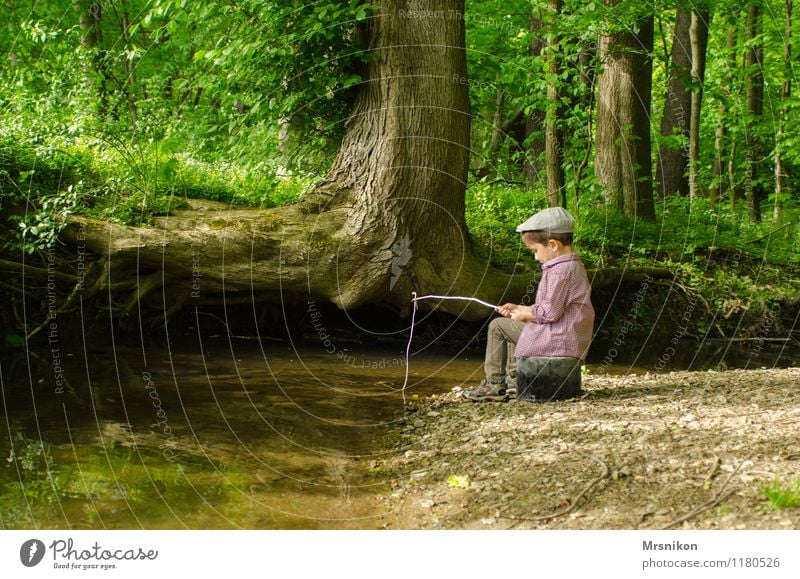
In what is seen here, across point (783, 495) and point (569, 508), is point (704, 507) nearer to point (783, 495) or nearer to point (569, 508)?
point (783, 495)

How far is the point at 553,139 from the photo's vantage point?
11547 millimetres

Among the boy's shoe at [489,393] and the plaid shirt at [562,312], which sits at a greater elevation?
the plaid shirt at [562,312]

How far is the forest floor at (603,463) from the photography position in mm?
3838

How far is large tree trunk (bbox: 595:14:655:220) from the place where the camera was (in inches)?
481

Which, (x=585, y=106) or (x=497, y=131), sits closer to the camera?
(x=585, y=106)

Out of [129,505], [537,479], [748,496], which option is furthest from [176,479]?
[748,496]

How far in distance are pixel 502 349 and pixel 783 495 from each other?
3.57 m

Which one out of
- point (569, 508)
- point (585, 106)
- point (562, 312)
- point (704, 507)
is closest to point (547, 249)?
point (562, 312)

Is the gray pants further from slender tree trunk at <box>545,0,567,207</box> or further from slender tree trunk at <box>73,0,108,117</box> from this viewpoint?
slender tree trunk at <box>73,0,108,117</box>

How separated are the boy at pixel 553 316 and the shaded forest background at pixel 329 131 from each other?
3395 millimetres

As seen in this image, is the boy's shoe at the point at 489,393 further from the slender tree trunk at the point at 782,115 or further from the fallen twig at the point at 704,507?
the slender tree trunk at the point at 782,115

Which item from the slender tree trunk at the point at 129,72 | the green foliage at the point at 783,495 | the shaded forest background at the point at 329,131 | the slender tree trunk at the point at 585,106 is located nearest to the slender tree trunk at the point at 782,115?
the shaded forest background at the point at 329,131

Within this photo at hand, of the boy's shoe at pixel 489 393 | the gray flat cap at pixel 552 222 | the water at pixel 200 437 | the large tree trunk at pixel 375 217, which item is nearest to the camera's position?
the water at pixel 200 437

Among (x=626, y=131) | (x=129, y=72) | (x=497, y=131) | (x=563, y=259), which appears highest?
(x=129, y=72)
